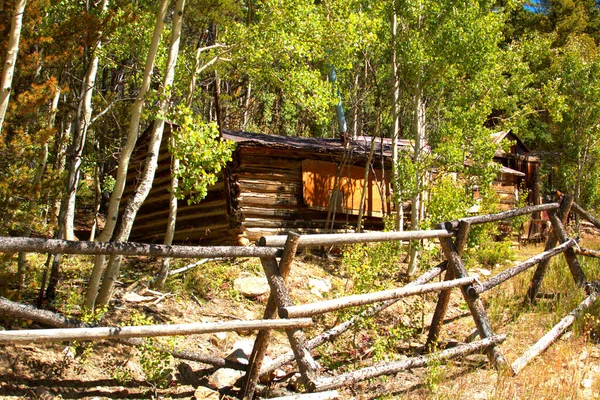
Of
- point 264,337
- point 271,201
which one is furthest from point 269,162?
point 264,337

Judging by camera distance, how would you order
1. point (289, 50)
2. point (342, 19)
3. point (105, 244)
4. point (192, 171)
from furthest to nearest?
point (342, 19) → point (289, 50) → point (192, 171) → point (105, 244)

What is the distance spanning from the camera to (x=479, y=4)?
40.1ft

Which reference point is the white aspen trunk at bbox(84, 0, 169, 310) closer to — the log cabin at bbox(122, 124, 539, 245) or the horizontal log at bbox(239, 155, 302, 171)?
the log cabin at bbox(122, 124, 539, 245)

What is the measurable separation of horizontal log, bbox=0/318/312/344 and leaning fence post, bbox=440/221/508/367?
2183 mm

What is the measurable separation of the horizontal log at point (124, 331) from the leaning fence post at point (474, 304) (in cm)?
218

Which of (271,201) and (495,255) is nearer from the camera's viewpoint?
(495,255)

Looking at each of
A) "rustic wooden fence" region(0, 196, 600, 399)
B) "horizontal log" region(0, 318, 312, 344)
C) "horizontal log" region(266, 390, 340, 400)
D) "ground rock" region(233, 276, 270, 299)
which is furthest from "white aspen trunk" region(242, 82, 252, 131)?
"horizontal log" region(266, 390, 340, 400)

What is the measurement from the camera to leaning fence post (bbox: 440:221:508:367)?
585 cm

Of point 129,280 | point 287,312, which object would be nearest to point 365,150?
point 129,280

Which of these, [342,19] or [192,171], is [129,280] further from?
[342,19]

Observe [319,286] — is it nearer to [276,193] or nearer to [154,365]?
[276,193]

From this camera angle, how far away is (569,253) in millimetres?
7680

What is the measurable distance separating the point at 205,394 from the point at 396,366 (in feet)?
5.67

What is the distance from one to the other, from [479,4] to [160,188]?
8698mm
